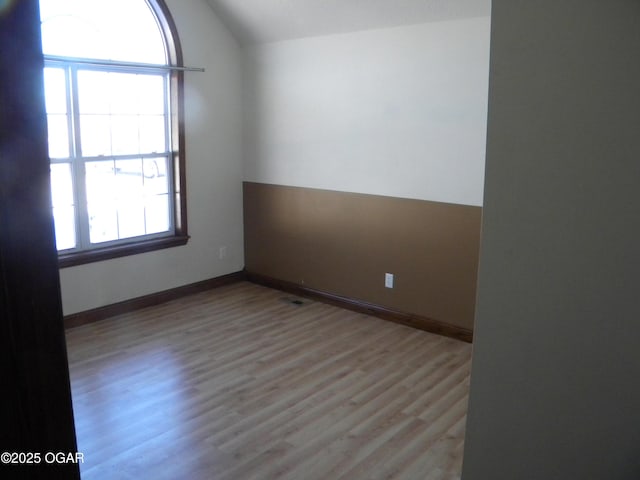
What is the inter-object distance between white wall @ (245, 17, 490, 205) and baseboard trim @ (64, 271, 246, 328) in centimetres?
102

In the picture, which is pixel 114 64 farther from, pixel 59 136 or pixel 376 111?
pixel 376 111

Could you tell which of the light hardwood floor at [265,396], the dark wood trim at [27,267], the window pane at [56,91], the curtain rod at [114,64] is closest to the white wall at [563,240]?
the dark wood trim at [27,267]

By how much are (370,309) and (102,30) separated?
118 inches

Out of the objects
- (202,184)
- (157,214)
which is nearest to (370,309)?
(202,184)

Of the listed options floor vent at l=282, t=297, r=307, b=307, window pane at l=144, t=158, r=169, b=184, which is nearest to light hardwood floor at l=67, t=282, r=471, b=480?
floor vent at l=282, t=297, r=307, b=307

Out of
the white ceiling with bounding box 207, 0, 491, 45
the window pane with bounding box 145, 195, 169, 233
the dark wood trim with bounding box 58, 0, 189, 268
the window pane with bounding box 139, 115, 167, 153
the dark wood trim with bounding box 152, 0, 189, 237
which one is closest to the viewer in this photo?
the white ceiling with bounding box 207, 0, 491, 45

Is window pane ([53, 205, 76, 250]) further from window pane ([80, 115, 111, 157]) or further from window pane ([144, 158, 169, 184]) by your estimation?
window pane ([144, 158, 169, 184])

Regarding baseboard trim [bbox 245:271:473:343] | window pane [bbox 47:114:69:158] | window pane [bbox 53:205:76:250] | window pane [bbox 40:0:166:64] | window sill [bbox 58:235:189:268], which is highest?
window pane [bbox 40:0:166:64]

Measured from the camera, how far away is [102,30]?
4.19 m

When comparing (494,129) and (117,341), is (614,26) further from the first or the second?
(117,341)

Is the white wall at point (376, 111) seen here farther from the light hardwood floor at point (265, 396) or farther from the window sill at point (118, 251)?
the light hardwood floor at point (265, 396)

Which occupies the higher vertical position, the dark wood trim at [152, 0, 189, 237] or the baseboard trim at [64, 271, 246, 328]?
the dark wood trim at [152, 0, 189, 237]

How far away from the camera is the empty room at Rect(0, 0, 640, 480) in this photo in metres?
1.07

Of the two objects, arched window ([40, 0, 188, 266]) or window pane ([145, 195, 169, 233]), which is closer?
arched window ([40, 0, 188, 266])
